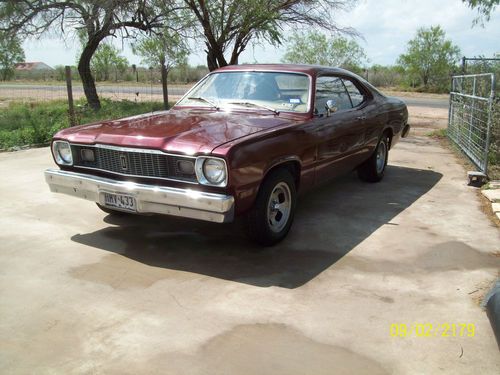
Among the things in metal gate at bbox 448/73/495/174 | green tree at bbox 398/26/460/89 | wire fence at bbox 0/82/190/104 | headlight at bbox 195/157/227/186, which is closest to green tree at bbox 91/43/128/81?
wire fence at bbox 0/82/190/104

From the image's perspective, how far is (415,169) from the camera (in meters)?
7.94

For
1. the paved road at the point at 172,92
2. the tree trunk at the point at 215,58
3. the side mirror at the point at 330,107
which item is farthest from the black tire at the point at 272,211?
the paved road at the point at 172,92

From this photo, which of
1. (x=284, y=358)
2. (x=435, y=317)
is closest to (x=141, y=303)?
(x=284, y=358)

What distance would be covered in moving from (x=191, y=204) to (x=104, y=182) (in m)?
0.91

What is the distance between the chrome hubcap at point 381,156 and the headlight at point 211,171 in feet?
12.4

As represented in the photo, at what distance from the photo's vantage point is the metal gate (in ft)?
23.4

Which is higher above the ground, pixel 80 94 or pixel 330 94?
pixel 80 94

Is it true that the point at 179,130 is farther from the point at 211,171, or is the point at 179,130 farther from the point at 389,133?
the point at 389,133

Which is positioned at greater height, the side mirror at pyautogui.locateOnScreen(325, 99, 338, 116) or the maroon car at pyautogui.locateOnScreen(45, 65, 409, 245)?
the side mirror at pyautogui.locateOnScreen(325, 99, 338, 116)

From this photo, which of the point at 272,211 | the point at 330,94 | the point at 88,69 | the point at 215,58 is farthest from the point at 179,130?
the point at 88,69

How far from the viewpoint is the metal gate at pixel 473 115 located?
7.12 meters
